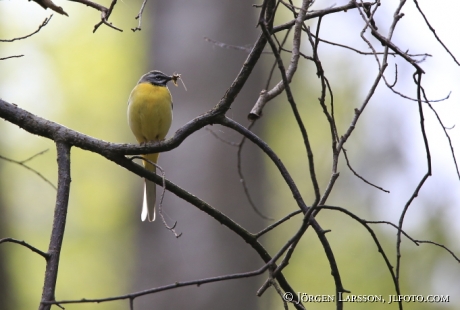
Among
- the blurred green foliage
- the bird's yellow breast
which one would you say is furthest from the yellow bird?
the blurred green foliage

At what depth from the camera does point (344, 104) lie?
8.70 m

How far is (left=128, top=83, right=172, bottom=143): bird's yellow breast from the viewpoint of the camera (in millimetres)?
3969

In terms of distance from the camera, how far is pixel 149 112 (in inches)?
156

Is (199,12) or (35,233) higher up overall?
(199,12)

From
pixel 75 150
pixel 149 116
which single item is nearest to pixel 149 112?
pixel 149 116

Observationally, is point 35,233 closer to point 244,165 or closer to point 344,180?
point 244,165

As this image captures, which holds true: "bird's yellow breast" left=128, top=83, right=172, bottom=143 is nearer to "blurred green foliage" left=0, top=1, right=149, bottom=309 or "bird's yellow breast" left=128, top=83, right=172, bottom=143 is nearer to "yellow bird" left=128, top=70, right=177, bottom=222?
"yellow bird" left=128, top=70, right=177, bottom=222

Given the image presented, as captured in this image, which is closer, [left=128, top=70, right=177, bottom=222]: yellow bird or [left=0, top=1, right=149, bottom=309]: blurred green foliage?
[left=128, top=70, right=177, bottom=222]: yellow bird

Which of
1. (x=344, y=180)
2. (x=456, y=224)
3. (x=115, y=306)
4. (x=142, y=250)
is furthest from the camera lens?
(x=344, y=180)

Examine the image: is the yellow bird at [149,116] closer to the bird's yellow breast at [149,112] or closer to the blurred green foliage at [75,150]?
the bird's yellow breast at [149,112]

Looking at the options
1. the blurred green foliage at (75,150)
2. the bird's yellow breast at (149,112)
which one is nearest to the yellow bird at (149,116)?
the bird's yellow breast at (149,112)

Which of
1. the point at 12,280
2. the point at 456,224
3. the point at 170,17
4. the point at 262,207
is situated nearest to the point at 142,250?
the point at 262,207

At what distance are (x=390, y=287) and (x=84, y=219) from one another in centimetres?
495

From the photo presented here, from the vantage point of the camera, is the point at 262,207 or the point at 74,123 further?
the point at 74,123
